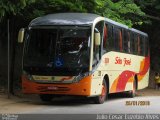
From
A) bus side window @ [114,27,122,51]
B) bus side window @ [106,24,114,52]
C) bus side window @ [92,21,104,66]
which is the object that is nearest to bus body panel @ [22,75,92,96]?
bus side window @ [92,21,104,66]

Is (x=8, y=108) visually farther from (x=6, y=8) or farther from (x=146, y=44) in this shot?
(x=146, y=44)

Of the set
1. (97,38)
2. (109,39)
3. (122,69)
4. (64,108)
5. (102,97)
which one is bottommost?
(122,69)

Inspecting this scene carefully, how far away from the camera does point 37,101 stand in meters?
22.6

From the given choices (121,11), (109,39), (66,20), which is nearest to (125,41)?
(121,11)

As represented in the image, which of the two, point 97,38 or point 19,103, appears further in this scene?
point 19,103

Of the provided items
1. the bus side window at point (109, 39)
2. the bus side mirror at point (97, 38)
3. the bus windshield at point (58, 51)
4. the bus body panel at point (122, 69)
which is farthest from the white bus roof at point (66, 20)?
the bus body panel at point (122, 69)

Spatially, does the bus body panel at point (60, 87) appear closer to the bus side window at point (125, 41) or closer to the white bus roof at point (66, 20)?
the white bus roof at point (66, 20)

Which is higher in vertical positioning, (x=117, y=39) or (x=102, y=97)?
(x=117, y=39)

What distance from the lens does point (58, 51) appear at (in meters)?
20.0

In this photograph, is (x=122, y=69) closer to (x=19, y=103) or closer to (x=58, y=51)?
(x=58, y=51)

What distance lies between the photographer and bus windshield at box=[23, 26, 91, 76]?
64.9 feet

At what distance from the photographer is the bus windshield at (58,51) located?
19.8 metres

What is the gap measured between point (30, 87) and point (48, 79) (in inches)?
32.0

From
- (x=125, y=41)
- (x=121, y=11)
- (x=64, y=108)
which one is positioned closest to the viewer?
(x=64, y=108)
